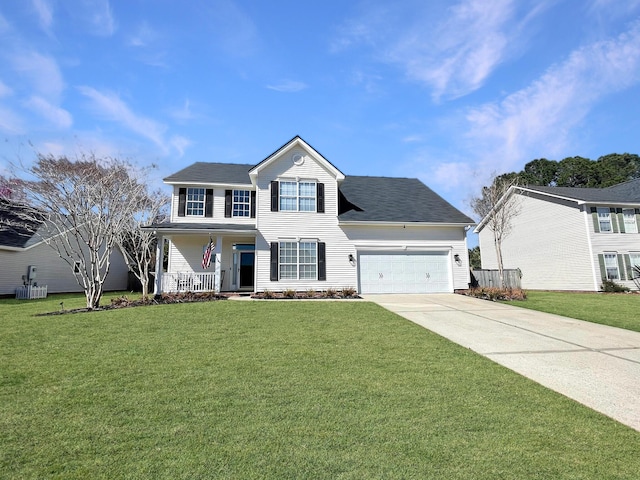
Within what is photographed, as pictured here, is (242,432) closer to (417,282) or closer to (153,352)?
(153,352)

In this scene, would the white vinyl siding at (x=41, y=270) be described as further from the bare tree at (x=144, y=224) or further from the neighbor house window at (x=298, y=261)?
the neighbor house window at (x=298, y=261)

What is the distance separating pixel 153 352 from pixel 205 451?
3652 millimetres

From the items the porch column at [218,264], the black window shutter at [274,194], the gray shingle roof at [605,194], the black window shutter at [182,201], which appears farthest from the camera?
the gray shingle roof at [605,194]

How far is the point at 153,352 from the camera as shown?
577 centimetres

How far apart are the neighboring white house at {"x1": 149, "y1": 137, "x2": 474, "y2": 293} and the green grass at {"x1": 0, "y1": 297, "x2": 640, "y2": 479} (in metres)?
9.21

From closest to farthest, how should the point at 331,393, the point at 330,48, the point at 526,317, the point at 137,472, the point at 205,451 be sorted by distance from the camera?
the point at 137,472, the point at 205,451, the point at 331,393, the point at 526,317, the point at 330,48

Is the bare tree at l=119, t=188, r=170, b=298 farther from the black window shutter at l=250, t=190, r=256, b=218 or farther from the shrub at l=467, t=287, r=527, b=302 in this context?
the shrub at l=467, t=287, r=527, b=302

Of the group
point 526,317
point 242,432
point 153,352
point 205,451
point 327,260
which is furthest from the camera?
point 327,260

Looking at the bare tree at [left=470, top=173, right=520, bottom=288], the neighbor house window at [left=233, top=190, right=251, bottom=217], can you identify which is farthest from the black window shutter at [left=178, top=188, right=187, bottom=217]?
the bare tree at [left=470, top=173, right=520, bottom=288]

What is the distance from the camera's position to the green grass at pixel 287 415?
8.56 ft

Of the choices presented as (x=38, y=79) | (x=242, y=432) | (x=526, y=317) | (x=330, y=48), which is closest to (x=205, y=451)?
(x=242, y=432)

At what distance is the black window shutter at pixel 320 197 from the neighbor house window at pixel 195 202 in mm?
6279

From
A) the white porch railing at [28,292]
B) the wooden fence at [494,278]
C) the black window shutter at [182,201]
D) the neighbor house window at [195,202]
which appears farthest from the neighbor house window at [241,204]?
the wooden fence at [494,278]

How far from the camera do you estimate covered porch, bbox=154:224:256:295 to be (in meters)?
14.1
